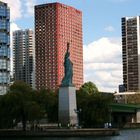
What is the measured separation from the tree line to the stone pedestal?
4.97m

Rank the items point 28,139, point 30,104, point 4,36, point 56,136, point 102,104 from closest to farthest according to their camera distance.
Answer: point 28,139, point 56,136, point 30,104, point 102,104, point 4,36

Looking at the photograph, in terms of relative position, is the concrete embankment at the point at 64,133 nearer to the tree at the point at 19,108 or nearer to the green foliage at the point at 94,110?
the tree at the point at 19,108

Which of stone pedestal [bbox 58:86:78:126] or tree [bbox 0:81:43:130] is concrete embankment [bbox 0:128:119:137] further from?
stone pedestal [bbox 58:86:78:126]

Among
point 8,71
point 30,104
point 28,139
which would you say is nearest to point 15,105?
point 30,104

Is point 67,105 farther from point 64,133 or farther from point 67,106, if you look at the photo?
point 64,133

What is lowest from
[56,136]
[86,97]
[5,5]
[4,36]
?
[56,136]

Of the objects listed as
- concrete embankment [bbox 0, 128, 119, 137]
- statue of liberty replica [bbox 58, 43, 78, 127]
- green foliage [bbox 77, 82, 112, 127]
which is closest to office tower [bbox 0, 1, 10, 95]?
green foliage [bbox 77, 82, 112, 127]

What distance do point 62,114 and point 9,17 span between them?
8319 centimetres

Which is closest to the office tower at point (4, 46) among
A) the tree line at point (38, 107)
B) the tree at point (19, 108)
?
the tree line at point (38, 107)

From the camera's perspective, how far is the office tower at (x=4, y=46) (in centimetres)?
17694

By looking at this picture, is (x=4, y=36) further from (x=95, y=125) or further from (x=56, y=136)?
(x=56, y=136)

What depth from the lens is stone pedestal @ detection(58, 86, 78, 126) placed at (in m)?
107

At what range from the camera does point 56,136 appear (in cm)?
9994

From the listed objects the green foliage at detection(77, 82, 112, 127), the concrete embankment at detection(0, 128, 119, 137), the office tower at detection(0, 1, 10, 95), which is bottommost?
the concrete embankment at detection(0, 128, 119, 137)
